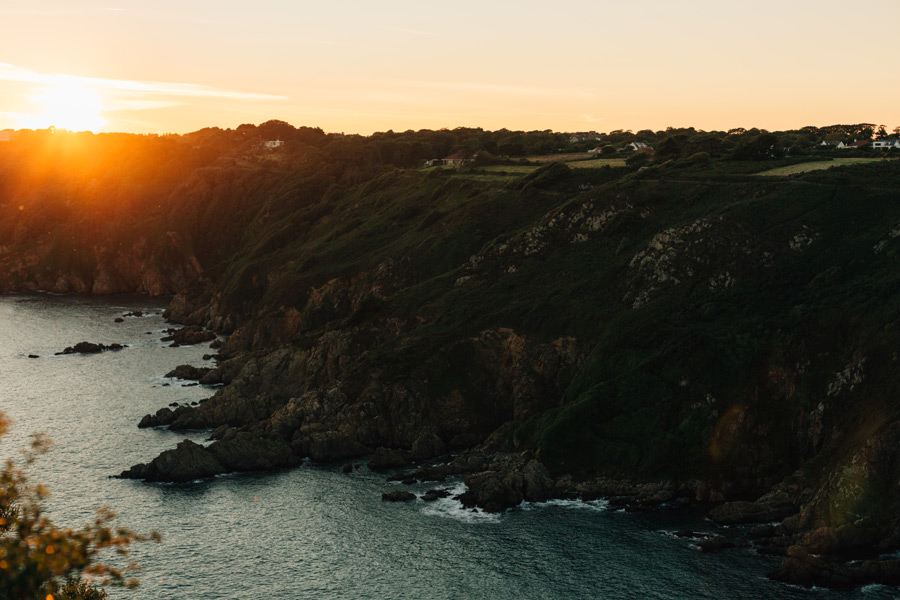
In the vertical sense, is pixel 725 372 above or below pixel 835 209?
below

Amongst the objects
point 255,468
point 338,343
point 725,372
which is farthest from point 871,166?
point 255,468

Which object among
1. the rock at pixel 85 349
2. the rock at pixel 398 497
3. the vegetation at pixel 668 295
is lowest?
the rock at pixel 85 349

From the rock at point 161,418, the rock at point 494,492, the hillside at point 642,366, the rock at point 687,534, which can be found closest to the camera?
the rock at point 687,534

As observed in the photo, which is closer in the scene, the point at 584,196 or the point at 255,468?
the point at 255,468

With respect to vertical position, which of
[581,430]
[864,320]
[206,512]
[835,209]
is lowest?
[206,512]

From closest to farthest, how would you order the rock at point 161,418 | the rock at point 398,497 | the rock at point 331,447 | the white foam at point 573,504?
1. the white foam at point 573,504
2. the rock at point 398,497
3. the rock at point 331,447
4. the rock at point 161,418

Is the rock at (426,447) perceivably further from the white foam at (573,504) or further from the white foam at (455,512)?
the white foam at (573,504)

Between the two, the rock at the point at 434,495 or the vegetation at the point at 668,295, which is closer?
the rock at the point at 434,495

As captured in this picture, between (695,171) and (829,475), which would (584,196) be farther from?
(829,475)

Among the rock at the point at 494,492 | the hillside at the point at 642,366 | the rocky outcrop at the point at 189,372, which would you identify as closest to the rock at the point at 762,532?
the hillside at the point at 642,366
